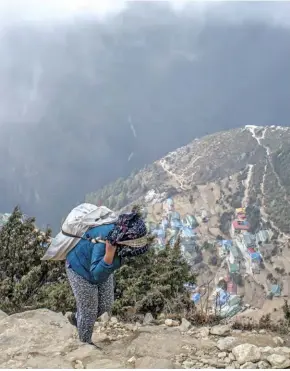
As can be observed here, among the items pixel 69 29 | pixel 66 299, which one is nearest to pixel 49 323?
pixel 66 299

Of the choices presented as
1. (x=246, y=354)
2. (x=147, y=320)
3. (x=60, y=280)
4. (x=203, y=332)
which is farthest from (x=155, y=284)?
(x=246, y=354)

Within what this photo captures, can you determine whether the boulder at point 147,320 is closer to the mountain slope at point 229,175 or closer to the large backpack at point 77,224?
the large backpack at point 77,224

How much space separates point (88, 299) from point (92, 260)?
0.31 meters

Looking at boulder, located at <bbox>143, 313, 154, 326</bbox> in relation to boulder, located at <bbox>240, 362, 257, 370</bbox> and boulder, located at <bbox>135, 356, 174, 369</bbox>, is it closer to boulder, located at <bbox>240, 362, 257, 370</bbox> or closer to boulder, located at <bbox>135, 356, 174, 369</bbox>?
boulder, located at <bbox>135, 356, 174, 369</bbox>

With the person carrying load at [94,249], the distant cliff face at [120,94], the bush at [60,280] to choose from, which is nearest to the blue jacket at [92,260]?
the person carrying load at [94,249]

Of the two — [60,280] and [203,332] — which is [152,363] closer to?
[203,332]

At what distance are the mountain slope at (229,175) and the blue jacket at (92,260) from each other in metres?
27.0

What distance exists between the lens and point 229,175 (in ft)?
122

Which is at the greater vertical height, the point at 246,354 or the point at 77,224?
the point at 77,224

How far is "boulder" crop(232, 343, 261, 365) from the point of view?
2.54 m

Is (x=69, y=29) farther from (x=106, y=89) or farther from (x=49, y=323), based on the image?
(x=49, y=323)

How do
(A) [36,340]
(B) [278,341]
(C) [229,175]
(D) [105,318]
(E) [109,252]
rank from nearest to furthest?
1. (E) [109,252]
2. (B) [278,341]
3. (A) [36,340]
4. (D) [105,318]
5. (C) [229,175]

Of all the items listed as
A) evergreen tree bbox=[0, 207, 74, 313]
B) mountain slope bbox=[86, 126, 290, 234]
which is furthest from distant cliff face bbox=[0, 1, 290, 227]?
evergreen tree bbox=[0, 207, 74, 313]

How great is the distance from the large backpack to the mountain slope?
27.0 metres
